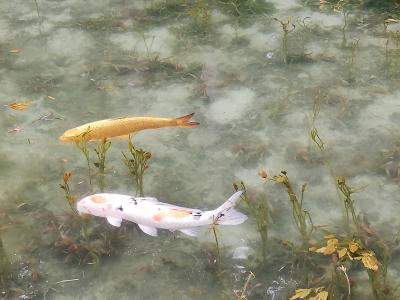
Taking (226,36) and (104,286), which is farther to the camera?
(226,36)

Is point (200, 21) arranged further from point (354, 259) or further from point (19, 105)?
point (354, 259)

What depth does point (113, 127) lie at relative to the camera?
4039 millimetres

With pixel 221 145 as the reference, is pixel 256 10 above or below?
above

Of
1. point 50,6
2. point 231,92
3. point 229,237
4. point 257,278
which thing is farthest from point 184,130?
point 50,6

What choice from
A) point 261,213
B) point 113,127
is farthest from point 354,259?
point 113,127

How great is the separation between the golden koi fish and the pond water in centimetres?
26

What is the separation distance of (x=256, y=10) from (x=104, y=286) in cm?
377

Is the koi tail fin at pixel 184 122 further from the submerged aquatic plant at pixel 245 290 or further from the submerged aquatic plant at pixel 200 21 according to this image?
the submerged aquatic plant at pixel 200 21

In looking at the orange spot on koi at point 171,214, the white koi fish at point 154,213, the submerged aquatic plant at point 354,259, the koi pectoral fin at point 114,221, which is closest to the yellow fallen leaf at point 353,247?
the submerged aquatic plant at point 354,259

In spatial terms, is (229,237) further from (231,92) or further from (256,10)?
(256,10)

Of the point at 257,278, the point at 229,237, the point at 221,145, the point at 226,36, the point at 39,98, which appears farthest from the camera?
the point at 226,36

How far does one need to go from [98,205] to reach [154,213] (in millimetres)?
393

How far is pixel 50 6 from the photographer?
6.30m

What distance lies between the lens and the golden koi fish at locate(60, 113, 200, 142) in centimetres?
402
